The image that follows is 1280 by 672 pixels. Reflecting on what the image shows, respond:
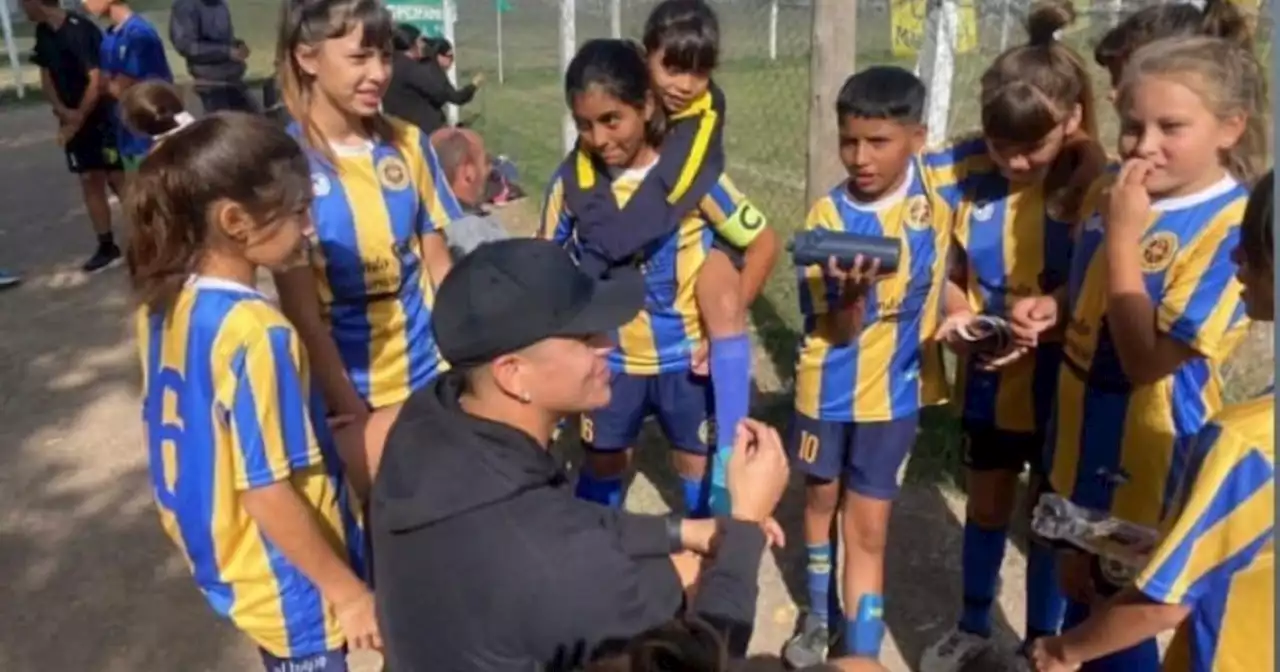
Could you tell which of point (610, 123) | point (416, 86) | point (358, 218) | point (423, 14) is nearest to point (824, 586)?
point (610, 123)

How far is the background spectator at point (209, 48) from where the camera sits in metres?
9.75

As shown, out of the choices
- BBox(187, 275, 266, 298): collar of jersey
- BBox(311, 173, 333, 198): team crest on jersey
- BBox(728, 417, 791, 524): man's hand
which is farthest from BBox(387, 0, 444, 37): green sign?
BBox(728, 417, 791, 524): man's hand

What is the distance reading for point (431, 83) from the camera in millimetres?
8578

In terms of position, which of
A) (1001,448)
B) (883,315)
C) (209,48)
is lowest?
(1001,448)

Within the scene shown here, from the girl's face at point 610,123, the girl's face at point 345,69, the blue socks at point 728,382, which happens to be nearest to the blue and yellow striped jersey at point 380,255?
the girl's face at point 345,69

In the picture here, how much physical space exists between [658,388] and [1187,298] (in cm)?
157

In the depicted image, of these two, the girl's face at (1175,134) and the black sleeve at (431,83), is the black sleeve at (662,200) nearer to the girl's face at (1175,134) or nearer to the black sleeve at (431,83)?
the girl's face at (1175,134)

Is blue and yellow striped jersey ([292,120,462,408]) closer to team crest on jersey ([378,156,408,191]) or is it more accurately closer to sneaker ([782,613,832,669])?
team crest on jersey ([378,156,408,191])

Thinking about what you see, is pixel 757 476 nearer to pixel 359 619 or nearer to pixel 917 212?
pixel 359 619

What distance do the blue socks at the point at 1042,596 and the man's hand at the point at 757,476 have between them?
1394mm

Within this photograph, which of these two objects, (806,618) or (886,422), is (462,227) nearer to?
(886,422)

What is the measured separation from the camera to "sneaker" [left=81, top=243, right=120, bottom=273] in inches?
314

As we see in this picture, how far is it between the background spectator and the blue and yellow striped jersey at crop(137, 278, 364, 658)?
801cm

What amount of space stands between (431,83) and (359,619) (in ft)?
22.0
